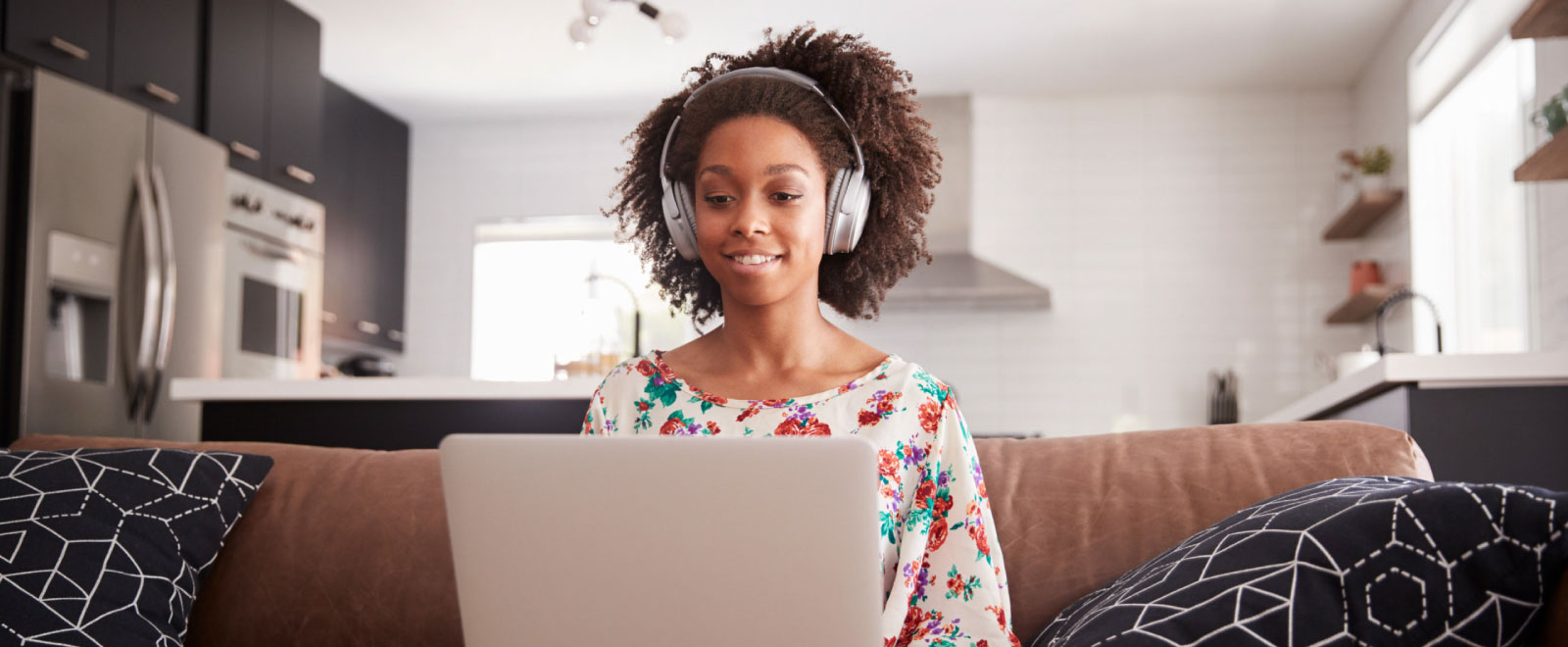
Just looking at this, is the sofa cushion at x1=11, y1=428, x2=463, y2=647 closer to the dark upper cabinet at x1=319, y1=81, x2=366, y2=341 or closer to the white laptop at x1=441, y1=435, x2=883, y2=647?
the white laptop at x1=441, y1=435, x2=883, y2=647

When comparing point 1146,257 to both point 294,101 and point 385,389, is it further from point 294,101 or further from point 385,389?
point 385,389

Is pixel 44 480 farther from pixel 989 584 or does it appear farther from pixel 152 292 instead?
pixel 152 292

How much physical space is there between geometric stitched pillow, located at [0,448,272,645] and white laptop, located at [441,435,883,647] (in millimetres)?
755

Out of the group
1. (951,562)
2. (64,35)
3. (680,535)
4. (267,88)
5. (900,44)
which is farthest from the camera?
(900,44)

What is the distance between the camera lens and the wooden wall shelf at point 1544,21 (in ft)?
9.21

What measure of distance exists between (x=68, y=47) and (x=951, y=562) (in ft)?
10.9

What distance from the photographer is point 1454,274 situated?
4.58 metres

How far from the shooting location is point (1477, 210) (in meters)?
4.35

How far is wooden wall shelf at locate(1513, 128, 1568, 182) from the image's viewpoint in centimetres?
279

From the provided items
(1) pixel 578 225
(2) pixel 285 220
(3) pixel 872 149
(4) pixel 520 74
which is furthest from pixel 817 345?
(1) pixel 578 225

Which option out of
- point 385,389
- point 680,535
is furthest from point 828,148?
point 385,389

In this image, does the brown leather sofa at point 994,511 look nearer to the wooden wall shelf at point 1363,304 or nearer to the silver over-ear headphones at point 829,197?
the silver over-ear headphones at point 829,197

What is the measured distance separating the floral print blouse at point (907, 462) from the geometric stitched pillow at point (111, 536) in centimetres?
58

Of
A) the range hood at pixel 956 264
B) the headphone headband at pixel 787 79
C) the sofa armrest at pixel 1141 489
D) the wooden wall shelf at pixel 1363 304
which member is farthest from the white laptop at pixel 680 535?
the range hood at pixel 956 264
